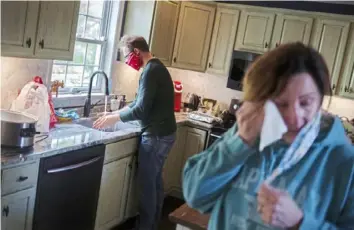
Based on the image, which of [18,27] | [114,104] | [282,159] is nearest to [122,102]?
[114,104]

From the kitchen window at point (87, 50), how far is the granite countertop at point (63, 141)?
52 cm

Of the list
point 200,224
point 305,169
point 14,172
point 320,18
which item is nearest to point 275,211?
point 305,169

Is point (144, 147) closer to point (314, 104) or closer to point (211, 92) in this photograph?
point (211, 92)

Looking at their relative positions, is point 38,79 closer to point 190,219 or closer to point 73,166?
point 73,166

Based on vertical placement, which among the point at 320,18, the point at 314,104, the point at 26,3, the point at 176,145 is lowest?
the point at 176,145

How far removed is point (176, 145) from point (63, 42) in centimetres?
179

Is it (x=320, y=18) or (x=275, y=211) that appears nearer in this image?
(x=275, y=211)

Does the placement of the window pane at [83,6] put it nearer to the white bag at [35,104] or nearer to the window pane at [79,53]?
the window pane at [79,53]

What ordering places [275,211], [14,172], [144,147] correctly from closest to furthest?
[275,211], [14,172], [144,147]

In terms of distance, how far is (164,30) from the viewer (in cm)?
408

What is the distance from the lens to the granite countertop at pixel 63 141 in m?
2.15

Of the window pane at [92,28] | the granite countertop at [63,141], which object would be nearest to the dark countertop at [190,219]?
→ the granite countertop at [63,141]

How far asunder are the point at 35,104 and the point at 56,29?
1.71 feet

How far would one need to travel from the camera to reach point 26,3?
91.2 inches
